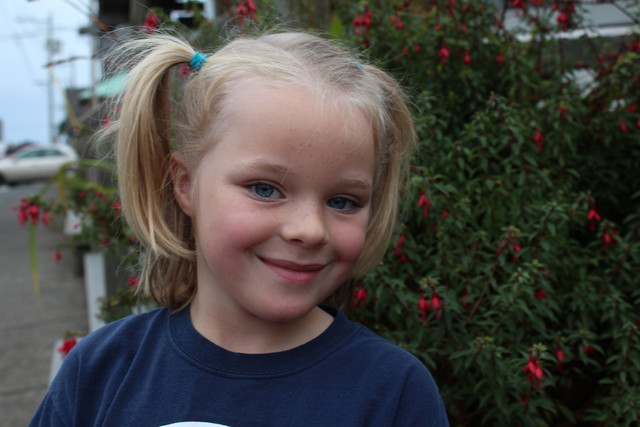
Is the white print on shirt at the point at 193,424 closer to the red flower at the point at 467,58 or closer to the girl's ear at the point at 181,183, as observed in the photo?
the girl's ear at the point at 181,183

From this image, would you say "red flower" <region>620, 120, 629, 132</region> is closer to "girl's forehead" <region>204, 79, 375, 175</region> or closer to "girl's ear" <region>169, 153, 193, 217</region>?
"girl's forehead" <region>204, 79, 375, 175</region>

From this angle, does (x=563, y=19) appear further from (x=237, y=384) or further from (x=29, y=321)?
(x=29, y=321)

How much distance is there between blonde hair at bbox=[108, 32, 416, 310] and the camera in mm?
1341

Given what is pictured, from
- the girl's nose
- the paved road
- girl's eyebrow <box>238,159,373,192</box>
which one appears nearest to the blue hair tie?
girl's eyebrow <box>238,159,373,192</box>

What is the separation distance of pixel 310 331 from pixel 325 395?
0.15 metres

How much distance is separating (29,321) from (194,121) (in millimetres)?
5296

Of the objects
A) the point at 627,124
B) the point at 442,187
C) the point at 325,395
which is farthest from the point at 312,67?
the point at 627,124

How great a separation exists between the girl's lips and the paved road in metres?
3.21

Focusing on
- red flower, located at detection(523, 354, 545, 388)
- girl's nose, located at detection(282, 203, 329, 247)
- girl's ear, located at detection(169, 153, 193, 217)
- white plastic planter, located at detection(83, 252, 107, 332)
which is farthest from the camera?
white plastic planter, located at detection(83, 252, 107, 332)

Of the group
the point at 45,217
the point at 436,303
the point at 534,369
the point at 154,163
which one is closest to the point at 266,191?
the point at 154,163

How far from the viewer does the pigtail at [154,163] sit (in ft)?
4.86

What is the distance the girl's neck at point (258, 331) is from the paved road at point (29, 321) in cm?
296

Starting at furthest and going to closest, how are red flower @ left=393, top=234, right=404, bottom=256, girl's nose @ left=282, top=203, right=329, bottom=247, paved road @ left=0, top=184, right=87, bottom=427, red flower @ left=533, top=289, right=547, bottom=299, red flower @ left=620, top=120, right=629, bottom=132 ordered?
paved road @ left=0, top=184, right=87, bottom=427, red flower @ left=620, top=120, right=629, bottom=132, red flower @ left=393, top=234, right=404, bottom=256, red flower @ left=533, top=289, right=547, bottom=299, girl's nose @ left=282, top=203, right=329, bottom=247

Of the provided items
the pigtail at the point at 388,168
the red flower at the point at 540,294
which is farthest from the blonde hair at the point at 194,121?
the red flower at the point at 540,294
